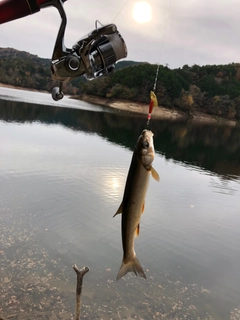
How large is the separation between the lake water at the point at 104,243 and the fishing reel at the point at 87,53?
3.59 m

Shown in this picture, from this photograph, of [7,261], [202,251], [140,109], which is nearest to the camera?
[7,261]

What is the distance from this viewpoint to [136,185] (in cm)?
200

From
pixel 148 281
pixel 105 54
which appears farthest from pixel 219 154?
pixel 105 54

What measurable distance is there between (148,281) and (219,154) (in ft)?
64.9

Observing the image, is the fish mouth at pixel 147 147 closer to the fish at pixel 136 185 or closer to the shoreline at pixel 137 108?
the fish at pixel 136 185

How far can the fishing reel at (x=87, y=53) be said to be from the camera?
2898 mm

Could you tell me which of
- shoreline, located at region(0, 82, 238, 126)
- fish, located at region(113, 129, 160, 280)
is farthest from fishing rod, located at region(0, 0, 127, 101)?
shoreline, located at region(0, 82, 238, 126)

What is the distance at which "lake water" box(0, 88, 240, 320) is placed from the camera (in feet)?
17.3

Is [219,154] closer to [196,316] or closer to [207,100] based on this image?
[196,316]

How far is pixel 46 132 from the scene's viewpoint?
68.1 feet

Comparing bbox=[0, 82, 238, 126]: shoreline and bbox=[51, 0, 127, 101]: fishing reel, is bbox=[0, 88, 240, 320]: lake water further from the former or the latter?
bbox=[0, 82, 238, 126]: shoreline

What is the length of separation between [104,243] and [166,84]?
63.2 meters

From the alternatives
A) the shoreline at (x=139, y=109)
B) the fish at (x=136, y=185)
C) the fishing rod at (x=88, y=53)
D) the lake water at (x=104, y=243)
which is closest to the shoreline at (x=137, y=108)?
the shoreline at (x=139, y=109)

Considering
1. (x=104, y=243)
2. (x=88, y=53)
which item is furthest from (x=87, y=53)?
(x=104, y=243)
